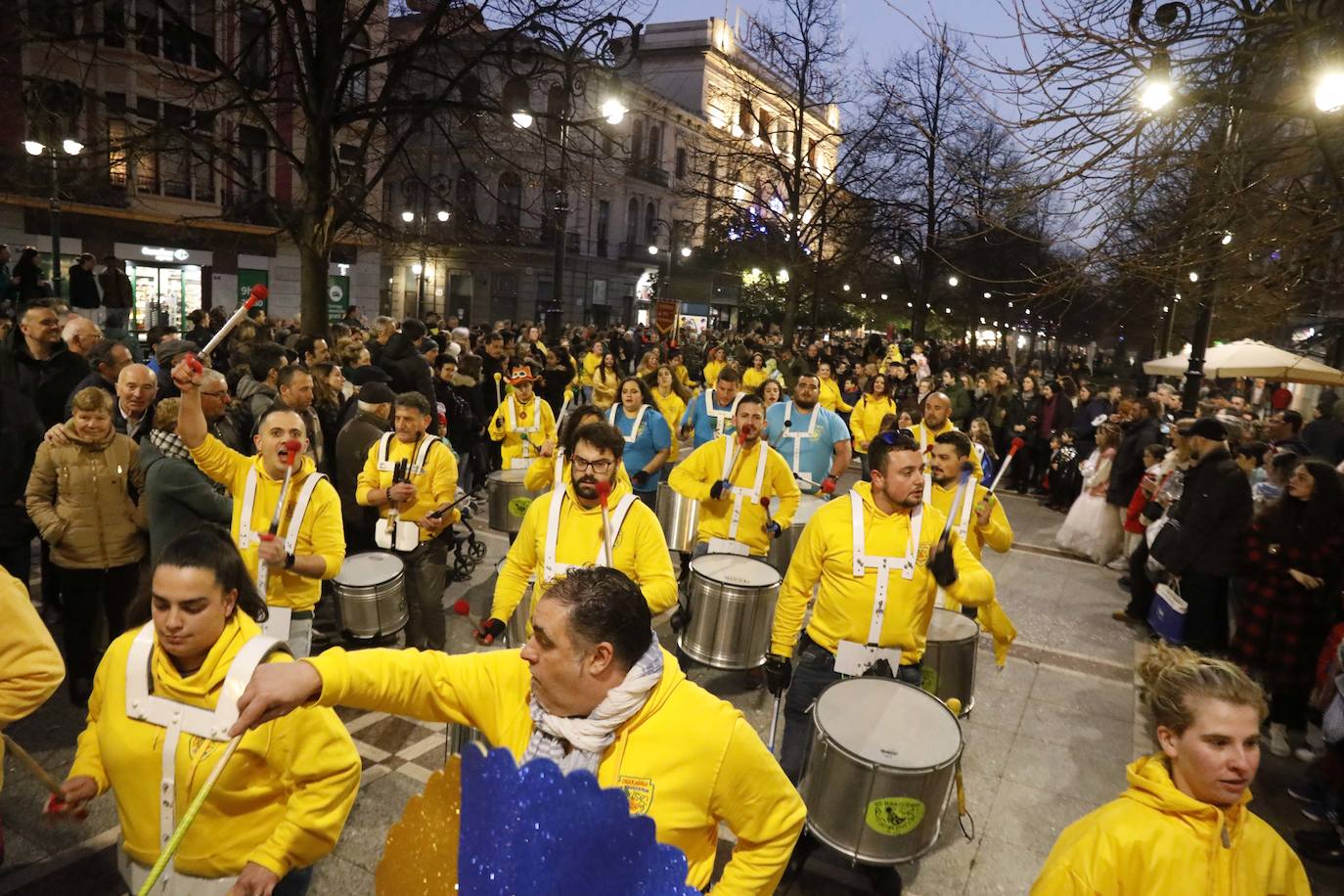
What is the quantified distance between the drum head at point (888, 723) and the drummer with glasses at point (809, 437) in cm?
478

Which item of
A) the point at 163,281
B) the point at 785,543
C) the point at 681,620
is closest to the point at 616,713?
the point at 681,620

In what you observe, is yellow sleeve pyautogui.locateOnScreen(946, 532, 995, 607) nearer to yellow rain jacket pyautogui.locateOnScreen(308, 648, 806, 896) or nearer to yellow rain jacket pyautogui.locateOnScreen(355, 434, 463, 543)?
yellow rain jacket pyautogui.locateOnScreen(308, 648, 806, 896)

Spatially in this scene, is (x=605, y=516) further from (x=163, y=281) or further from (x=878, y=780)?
(x=163, y=281)

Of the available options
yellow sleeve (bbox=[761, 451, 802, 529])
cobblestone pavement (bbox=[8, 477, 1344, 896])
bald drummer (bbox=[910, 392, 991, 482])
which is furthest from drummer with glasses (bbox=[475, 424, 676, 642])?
bald drummer (bbox=[910, 392, 991, 482])

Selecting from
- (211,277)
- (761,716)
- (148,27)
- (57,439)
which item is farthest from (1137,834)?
(211,277)

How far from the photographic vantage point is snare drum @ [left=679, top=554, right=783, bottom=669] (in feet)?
18.1

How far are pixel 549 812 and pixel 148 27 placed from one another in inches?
543

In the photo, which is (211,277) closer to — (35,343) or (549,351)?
(549,351)

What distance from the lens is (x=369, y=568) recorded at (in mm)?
5848

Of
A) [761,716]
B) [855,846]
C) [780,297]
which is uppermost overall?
[780,297]

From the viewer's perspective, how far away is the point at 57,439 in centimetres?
506

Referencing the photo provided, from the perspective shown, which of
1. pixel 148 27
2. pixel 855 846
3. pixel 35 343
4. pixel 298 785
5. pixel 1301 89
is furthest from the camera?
pixel 148 27

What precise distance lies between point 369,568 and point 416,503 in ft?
1.78

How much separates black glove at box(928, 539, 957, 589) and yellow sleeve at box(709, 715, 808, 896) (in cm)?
198
